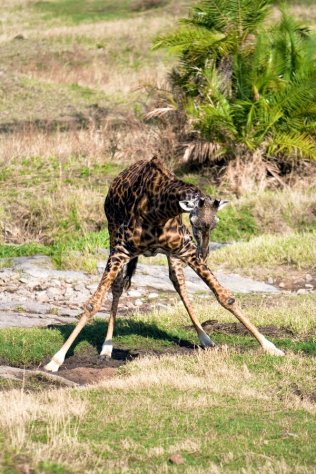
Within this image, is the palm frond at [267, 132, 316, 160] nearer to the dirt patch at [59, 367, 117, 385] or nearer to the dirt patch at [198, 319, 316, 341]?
the dirt patch at [198, 319, 316, 341]

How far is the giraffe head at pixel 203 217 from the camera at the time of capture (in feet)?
33.4

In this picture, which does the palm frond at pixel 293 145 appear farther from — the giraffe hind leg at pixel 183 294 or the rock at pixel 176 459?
the rock at pixel 176 459

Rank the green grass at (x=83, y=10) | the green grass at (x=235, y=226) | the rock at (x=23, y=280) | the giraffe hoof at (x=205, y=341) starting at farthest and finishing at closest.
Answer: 1. the green grass at (x=83, y=10)
2. the green grass at (x=235, y=226)
3. the rock at (x=23, y=280)
4. the giraffe hoof at (x=205, y=341)

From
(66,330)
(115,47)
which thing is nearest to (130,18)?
(115,47)

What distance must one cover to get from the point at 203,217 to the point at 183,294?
2.34 meters

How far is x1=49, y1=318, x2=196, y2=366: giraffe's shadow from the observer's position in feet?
39.8

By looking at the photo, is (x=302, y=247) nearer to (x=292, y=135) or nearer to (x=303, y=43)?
(x=292, y=135)

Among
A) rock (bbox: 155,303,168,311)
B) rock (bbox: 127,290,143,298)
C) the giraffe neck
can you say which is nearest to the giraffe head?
the giraffe neck

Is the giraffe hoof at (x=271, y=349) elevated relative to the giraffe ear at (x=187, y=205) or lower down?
lower down

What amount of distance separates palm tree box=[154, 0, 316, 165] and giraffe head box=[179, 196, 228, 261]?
13462mm

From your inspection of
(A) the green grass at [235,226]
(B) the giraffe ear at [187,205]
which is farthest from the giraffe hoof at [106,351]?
(A) the green grass at [235,226]

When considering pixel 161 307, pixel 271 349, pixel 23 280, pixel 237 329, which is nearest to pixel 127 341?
pixel 237 329

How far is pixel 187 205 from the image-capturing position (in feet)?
34.2

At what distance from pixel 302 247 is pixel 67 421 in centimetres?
1086
